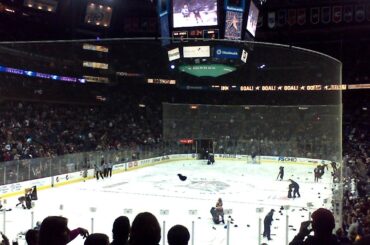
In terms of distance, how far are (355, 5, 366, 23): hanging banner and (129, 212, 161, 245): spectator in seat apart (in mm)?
23731

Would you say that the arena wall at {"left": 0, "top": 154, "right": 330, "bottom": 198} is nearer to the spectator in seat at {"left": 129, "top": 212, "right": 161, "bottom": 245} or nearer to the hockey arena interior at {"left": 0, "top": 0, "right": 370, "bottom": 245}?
the hockey arena interior at {"left": 0, "top": 0, "right": 370, "bottom": 245}

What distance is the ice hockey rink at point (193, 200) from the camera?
27.9 ft

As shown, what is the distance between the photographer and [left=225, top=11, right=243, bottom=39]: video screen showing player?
47.7 feet

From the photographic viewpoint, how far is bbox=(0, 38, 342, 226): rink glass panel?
8.91 metres

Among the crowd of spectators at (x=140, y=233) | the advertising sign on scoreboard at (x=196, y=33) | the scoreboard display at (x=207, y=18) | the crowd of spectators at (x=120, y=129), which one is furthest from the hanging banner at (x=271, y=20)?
the crowd of spectators at (x=140, y=233)

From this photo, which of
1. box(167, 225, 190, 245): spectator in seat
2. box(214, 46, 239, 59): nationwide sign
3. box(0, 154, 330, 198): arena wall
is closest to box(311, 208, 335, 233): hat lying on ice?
box(167, 225, 190, 245): spectator in seat

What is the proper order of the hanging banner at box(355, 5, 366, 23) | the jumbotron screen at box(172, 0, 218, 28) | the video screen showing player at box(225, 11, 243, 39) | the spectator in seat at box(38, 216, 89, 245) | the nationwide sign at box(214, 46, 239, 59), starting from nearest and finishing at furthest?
1. the spectator in seat at box(38, 216, 89, 245)
2. the nationwide sign at box(214, 46, 239, 59)
3. the jumbotron screen at box(172, 0, 218, 28)
4. the video screen showing player at box(225, 11, 243, 39)
5. the hanging banner at box(355, 5, 366, 23)

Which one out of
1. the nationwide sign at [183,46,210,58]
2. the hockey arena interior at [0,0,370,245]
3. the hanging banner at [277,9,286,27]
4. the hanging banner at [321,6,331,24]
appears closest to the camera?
the hockey arena interior at [0,0,370,245]

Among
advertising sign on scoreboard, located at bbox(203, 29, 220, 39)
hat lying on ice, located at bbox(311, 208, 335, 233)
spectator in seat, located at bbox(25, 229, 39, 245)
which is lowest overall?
spectator in seat, located at bbox(25, 229, 39, 245)

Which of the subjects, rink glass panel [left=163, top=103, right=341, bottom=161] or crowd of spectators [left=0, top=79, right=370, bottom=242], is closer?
rink glass panel [left=163, top=103, right=341, bottom=161]

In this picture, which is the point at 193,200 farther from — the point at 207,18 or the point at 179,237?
the point at 179,237

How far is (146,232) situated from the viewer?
199cm

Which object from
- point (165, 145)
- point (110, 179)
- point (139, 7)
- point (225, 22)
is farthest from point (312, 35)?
point (110, 179)

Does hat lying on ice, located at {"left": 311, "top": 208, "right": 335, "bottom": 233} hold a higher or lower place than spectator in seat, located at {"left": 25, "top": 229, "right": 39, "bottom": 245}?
higher
